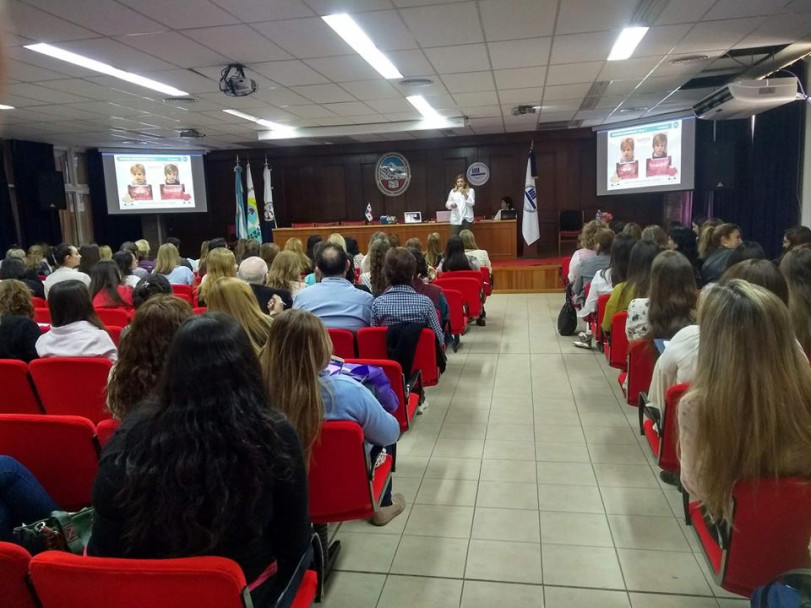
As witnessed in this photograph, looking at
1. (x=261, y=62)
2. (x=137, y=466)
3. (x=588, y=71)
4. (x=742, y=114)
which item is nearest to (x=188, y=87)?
(x=261, y=62)

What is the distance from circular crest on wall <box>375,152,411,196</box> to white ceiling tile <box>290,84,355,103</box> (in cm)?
526

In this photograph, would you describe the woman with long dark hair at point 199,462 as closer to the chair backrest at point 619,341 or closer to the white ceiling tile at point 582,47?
the chair backrest at point 619,341

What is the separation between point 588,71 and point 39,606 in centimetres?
733

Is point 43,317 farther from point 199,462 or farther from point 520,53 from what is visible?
point 520,53

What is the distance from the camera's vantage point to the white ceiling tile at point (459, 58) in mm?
5761

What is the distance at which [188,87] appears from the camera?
6941 mm

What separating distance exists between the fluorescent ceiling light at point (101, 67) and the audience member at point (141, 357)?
4.43 meters

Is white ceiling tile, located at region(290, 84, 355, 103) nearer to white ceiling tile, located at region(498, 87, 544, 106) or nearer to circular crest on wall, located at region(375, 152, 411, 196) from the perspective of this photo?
white ceiling tile, located at region(498, 87, 544, 106)

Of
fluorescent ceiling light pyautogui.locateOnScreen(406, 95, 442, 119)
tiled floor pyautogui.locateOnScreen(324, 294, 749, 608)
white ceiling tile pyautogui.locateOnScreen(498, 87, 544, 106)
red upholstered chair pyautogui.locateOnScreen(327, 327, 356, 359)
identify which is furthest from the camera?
fluorescent ceiling light pyautogui.locateOnScreen(406, 95, 442, 119)

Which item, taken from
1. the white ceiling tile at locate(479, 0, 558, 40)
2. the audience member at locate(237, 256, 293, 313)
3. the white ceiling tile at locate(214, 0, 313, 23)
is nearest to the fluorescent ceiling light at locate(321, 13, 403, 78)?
the white ceiling tile at locate(214, 0, 313, 23)

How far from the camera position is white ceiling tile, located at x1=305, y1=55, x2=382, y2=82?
5.99 metres

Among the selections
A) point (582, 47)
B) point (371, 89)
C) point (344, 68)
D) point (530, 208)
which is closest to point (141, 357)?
point (344, 68)

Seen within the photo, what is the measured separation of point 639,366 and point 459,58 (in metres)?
4.24

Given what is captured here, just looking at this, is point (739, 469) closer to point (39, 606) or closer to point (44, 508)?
point (39, 606)
